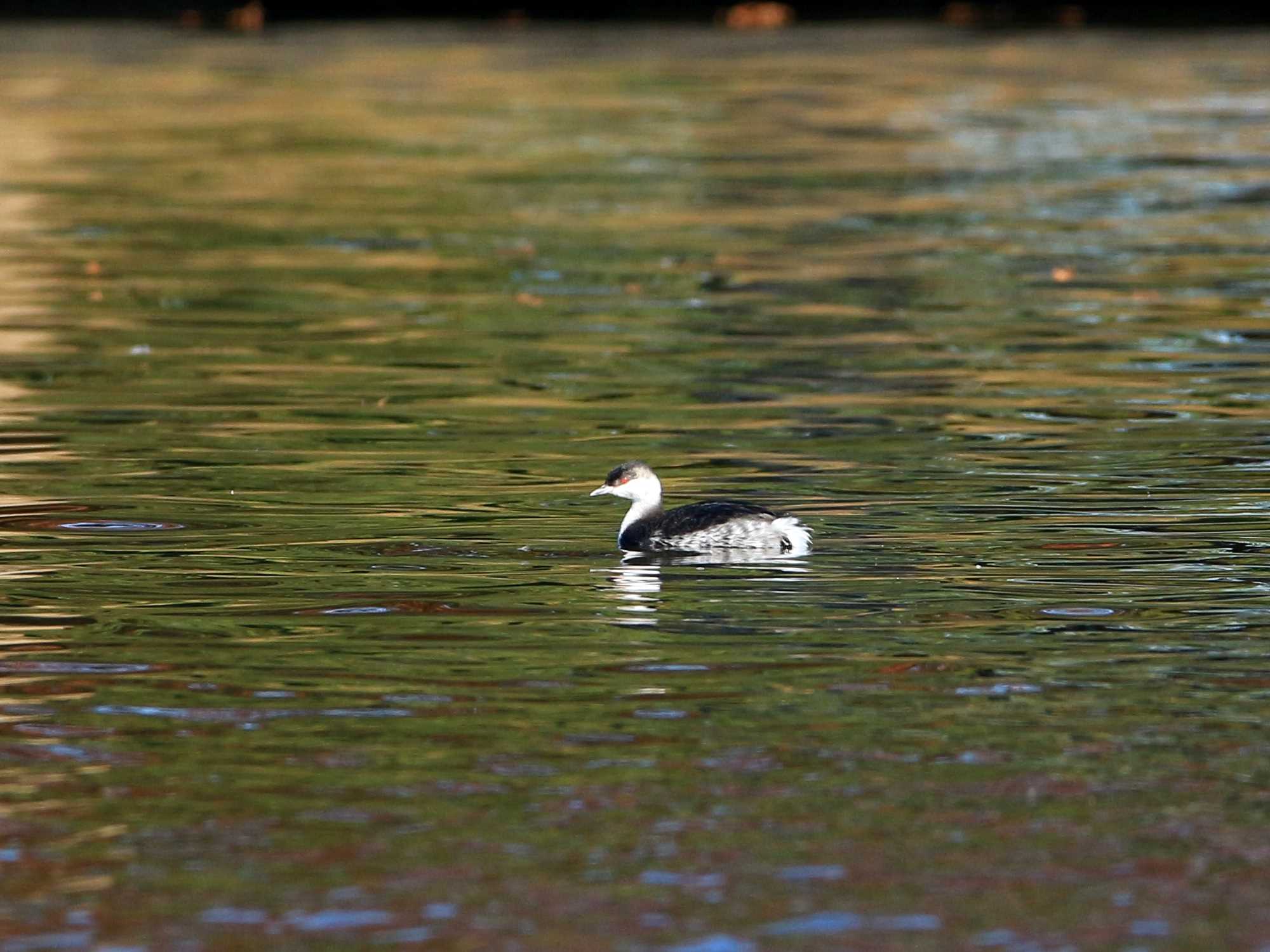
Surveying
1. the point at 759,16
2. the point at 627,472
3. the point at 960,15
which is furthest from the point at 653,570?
the point at 960,15

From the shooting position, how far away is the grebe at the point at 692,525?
12594 mm

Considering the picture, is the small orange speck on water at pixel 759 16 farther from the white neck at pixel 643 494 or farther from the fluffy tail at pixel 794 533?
the fluffy tail at pixel 794 533

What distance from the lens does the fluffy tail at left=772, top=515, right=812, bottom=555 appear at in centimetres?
1255

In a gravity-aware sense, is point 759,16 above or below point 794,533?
above

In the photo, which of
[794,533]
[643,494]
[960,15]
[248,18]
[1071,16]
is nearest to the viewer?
[794,533]

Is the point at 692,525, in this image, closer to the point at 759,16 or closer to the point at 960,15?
the point at 759,16

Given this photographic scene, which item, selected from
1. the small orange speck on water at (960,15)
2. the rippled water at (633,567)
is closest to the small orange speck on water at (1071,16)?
the small orange speck on water at (960,15)

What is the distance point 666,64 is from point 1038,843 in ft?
135

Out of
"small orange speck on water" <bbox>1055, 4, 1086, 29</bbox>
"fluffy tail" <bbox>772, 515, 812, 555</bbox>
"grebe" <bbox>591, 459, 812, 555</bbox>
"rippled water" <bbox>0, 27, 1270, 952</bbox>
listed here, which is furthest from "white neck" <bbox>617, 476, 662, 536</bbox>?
"small orange speck on water" <bbox>1055, 4, 1086, 29</bbox>

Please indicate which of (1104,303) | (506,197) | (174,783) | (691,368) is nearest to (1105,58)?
(506,197)

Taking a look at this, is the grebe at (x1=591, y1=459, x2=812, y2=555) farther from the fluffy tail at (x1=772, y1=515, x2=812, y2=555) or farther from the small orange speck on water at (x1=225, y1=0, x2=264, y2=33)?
the small orange speck on water at (x1=225, y1=0, x2=264, y2=33)

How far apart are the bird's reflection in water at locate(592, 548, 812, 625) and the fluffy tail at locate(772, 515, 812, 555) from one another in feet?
0.16

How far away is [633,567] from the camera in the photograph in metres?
12.8

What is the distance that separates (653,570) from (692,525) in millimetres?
306
